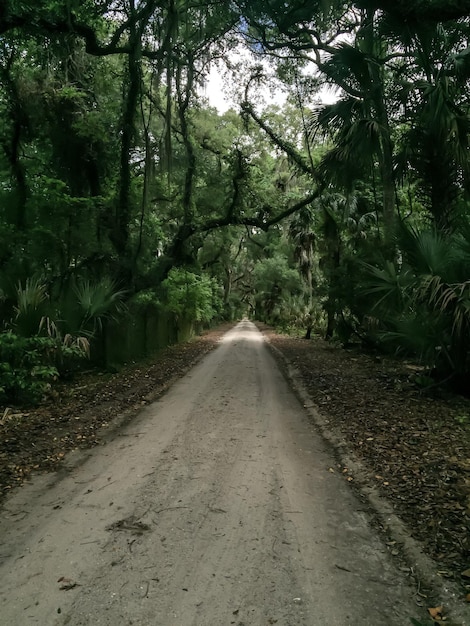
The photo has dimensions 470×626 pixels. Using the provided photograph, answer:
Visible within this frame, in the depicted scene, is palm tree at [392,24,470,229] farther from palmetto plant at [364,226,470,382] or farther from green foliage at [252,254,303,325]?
green foliage at [252,254,303,325]

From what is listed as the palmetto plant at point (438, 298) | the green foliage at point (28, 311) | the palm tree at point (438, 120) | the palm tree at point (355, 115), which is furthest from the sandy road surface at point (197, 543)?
the palm tree at point (355, 115)

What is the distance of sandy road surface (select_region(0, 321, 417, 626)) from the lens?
247 cm

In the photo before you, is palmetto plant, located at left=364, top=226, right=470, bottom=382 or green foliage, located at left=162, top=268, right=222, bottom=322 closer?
palmetto plant, located at left=364, top=226, right=470, bottom=382

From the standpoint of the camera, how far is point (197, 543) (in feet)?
10.2

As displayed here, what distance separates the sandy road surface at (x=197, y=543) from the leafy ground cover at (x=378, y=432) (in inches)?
16.4

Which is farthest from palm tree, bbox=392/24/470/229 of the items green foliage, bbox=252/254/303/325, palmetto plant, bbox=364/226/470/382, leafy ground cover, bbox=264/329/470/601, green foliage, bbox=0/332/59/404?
green foliage, bbox=252/254/303/325

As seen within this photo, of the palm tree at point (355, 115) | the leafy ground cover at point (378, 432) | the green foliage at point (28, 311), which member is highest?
the palm tree at point (355, 115)

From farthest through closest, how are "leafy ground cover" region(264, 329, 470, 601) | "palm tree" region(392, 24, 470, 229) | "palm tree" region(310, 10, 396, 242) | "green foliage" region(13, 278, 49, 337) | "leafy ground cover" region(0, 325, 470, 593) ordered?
"palm tree" region(310, 10, 396, 242) → "green foliage" region(13, 278, 49, 337) → "palm tree" region(392, 24, 470, 229) → "leafy ground cover" region(0, 325, 470, 593) → "leafy ground cover" region(264, 329, 470, 601)

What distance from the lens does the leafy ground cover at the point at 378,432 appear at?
11.4ft

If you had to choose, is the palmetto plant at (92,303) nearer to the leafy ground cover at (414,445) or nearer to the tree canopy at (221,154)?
the tree canopy at (221,154)

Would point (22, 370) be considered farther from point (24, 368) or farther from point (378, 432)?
point (378, 432)

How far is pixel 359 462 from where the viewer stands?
468 cm

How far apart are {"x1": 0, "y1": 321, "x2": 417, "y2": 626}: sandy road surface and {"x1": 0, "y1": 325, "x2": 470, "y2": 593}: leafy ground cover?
42 cm

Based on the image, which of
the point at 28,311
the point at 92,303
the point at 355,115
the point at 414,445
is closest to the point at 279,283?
the point at 355,115
